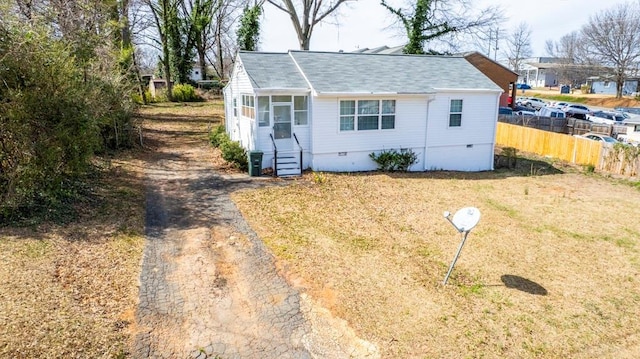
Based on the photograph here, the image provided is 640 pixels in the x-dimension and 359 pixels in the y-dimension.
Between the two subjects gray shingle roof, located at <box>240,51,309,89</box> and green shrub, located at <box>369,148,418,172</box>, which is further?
green shrub, located at <box>369,148,418,172</box>

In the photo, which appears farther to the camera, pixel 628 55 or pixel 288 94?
pixel 628 55

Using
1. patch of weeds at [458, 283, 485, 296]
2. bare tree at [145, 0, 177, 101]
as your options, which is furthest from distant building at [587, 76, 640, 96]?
patch of weeds at [458, 283, 485, 296]

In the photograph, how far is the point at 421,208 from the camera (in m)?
12.3

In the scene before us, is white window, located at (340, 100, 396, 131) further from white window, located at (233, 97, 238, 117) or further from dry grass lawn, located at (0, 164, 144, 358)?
dry grass lawn, located at (0, 164, 144, 358)

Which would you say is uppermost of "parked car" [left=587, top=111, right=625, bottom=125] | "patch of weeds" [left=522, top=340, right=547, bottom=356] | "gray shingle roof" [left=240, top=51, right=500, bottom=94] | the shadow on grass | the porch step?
"gray shingle roof" [left=240, top=51, right=500, bottom=94]

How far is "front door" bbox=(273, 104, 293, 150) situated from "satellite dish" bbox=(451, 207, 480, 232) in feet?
29.7

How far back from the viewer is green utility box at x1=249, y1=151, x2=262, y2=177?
47.4 ft

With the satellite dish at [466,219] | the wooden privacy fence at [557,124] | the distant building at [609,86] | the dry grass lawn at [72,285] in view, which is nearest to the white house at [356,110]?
the dry grass lawn at [72,285]

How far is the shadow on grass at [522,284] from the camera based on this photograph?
7.69 metres

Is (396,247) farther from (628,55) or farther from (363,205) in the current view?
(628,55)

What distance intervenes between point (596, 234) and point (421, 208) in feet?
14.7

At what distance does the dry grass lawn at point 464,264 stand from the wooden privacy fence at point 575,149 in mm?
3629

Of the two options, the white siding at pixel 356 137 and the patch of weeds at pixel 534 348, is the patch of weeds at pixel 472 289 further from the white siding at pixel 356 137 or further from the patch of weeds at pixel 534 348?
the white siding at pixel 356 137

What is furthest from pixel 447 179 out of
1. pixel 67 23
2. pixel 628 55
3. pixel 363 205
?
pixel 628 55
